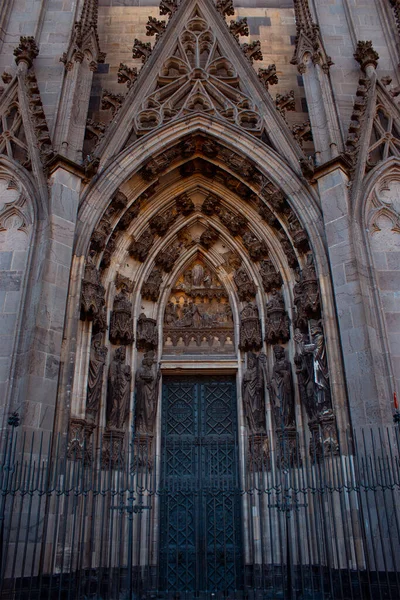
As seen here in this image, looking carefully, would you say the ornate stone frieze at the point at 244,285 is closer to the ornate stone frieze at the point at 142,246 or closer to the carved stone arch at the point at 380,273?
the ornate stone frieze at the point at 142,246

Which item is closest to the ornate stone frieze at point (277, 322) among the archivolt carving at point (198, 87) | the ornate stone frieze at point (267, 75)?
the archivolt carving at point (198, 87)

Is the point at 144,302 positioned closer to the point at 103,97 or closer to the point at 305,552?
the point at 103,97

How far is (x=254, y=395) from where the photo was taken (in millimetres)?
9492

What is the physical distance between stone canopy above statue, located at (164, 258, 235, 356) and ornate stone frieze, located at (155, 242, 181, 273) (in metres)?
0.39

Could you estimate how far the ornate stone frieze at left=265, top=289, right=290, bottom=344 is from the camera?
9.54 meters

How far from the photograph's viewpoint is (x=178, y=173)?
10859mm

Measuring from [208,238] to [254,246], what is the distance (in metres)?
1.15

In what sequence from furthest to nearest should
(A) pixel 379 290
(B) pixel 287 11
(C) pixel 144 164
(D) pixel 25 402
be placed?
(B) pixel 287 11 < (C) pixel 144 164 < (A) pixel 379 290 < (D) pixel 25 402

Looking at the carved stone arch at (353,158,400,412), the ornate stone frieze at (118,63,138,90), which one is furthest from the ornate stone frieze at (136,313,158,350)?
the ornate stone frieze at (118,63,138,90)

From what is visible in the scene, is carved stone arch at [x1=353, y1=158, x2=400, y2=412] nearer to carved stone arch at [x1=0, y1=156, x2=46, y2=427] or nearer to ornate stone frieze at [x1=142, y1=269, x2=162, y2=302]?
ornate stone frieze at [x1=142, y1=269, x2=162, y2=302]

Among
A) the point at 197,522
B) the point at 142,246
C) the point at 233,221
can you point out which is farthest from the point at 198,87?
the point at 197,522

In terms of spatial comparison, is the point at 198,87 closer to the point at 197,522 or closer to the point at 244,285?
the point at 244,285

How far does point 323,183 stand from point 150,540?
6.50 m

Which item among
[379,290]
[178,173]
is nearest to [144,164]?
[178,173]
